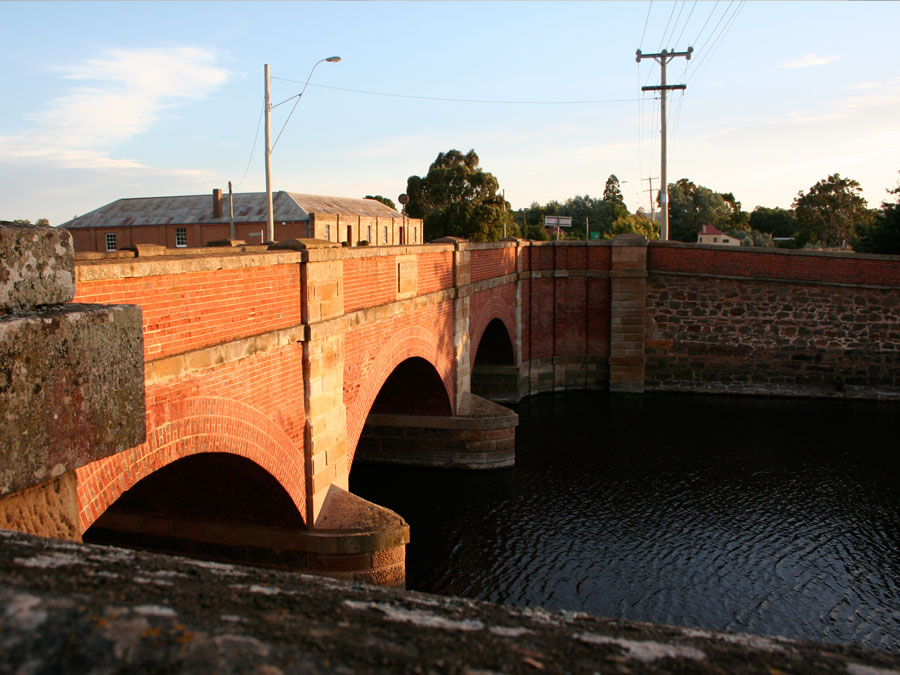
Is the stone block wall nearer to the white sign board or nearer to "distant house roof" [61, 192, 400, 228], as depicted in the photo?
the white sign board

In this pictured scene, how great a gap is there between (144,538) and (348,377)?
325cm

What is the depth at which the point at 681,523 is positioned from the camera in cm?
1394

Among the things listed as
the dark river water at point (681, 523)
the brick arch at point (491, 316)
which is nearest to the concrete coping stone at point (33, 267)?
the dark river water at point (681, 523)

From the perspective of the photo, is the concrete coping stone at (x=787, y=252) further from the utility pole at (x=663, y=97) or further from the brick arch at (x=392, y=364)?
the brick arch at (x=392, y=364)

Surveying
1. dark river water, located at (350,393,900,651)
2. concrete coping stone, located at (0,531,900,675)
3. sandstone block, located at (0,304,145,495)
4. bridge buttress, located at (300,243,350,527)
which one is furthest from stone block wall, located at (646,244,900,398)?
concrete coping stone, located at (0,531,900,675)

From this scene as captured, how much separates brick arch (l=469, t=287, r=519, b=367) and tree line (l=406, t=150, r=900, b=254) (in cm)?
1607

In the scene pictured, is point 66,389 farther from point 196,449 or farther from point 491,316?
point 491,316

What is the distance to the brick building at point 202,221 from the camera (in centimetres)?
4234

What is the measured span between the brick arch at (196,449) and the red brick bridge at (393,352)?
0.02 meters

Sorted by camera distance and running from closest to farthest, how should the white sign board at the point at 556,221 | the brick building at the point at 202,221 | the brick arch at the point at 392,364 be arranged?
the brick arch at the point at 392,364
the brick building at the point at 202,221
the white sign board at the point at 556,221

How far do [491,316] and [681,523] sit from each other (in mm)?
8315

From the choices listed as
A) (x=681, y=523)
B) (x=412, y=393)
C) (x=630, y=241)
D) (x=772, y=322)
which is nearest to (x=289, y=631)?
(x=681, y=523)

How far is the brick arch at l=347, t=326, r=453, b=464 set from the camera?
440 inches

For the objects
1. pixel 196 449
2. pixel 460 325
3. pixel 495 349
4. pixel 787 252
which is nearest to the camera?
pixel 196 449
